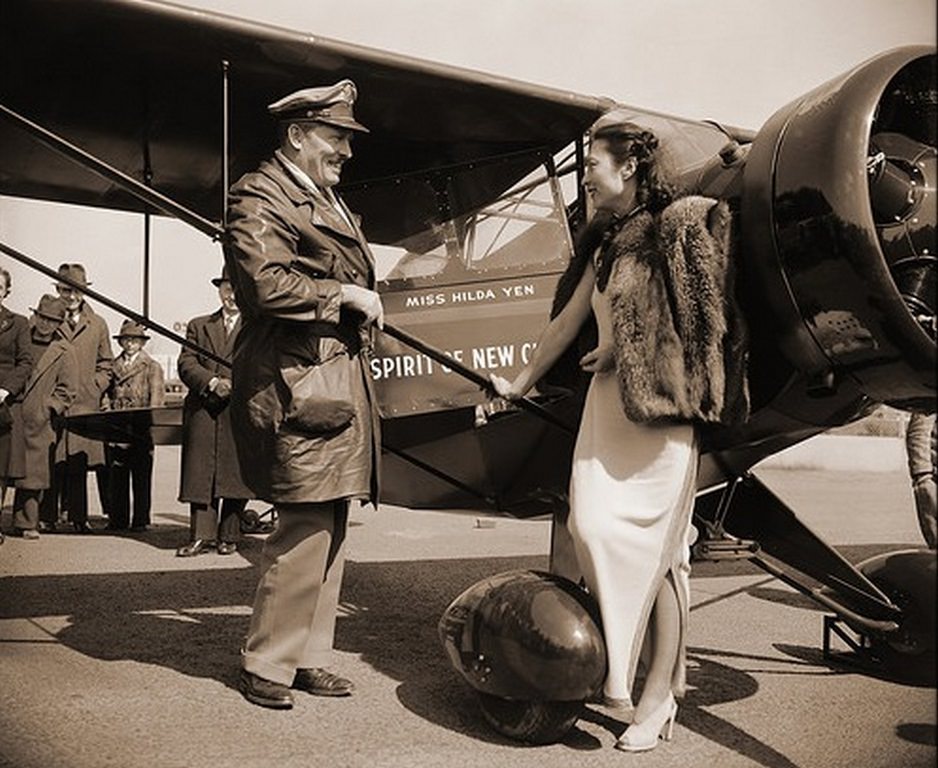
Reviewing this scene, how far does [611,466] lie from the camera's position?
104 inches

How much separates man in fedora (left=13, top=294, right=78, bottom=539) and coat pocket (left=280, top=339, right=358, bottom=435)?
16.7 feet

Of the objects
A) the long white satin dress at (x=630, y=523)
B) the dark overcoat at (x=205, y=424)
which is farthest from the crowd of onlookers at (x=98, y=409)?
the long white satin dress at (x=630, y=523)

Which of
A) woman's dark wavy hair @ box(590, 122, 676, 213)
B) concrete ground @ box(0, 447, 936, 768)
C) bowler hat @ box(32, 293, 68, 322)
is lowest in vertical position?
concrete ground @ box(0, 447, 936, 768)

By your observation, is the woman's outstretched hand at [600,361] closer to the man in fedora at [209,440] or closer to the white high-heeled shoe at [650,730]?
the white high-heeled shoe at [650,730]

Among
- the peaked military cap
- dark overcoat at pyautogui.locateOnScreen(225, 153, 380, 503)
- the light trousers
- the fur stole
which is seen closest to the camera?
the fur stole

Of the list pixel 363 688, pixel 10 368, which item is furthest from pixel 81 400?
pixel 363 688

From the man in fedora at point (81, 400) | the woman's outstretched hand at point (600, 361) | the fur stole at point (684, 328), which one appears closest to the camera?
the fur stole at point (684, 328)

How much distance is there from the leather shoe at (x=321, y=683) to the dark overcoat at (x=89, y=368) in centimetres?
526

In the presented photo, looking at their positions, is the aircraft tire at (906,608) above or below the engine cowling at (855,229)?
below

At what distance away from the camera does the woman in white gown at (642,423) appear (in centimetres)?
251

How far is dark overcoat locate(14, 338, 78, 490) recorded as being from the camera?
735cm

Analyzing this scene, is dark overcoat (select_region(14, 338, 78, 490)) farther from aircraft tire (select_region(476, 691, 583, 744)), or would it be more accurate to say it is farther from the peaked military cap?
aircraft tire (select_region(476, 691, 583, 744))

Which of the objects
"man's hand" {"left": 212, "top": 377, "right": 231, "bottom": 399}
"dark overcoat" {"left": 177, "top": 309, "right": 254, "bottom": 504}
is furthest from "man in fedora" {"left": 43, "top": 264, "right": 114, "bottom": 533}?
"man's hand" {"left": 212, "top": 377, "right": 231, "bottom": 399}

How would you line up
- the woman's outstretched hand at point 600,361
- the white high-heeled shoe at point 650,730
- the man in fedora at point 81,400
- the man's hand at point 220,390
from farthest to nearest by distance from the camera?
the man in fedora at point 81,400
the man's hand at point 220,390
the woman's outstretched hand at point 600,361
the white high-heeled shoe at point 650,730
